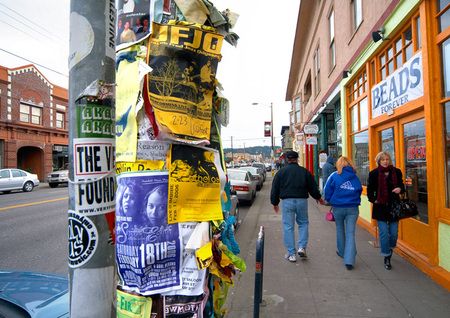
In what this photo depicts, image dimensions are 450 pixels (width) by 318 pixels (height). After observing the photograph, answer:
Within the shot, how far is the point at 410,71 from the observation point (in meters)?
5.36

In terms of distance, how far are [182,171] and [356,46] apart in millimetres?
8104

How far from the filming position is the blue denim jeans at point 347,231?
5.09 m

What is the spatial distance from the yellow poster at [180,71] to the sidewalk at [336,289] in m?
2.56

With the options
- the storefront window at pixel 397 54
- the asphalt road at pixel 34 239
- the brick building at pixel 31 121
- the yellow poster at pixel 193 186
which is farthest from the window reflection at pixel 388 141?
the brick building at pixel 31 121

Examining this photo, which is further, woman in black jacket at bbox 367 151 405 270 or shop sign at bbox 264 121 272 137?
shop sign at bbox 264 121 272 137

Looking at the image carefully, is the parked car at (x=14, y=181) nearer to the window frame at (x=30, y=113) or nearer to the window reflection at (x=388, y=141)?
the window frame at (x=30, y=113)

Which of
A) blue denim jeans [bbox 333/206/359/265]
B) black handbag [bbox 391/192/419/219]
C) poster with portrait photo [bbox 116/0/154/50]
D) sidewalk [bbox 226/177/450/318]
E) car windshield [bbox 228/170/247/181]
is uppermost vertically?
poster with portrait photo [bbox 116/0/154/50]

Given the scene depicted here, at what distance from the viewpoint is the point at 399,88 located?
5848 mm

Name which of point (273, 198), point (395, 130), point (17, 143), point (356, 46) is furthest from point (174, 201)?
point (17, 143)

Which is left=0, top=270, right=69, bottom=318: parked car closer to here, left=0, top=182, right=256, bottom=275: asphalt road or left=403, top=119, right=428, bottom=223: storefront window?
left=0, top=182, right=256, bottom=275: asphalt road

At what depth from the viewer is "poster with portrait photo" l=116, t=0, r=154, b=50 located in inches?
84.6

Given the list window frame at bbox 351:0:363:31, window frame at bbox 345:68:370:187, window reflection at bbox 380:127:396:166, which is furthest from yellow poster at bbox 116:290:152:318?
window frame at bbox 351:0:363:31

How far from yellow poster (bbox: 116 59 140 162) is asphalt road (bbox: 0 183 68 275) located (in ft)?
13.3

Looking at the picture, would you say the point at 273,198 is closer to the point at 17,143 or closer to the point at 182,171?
the point at 182,171
